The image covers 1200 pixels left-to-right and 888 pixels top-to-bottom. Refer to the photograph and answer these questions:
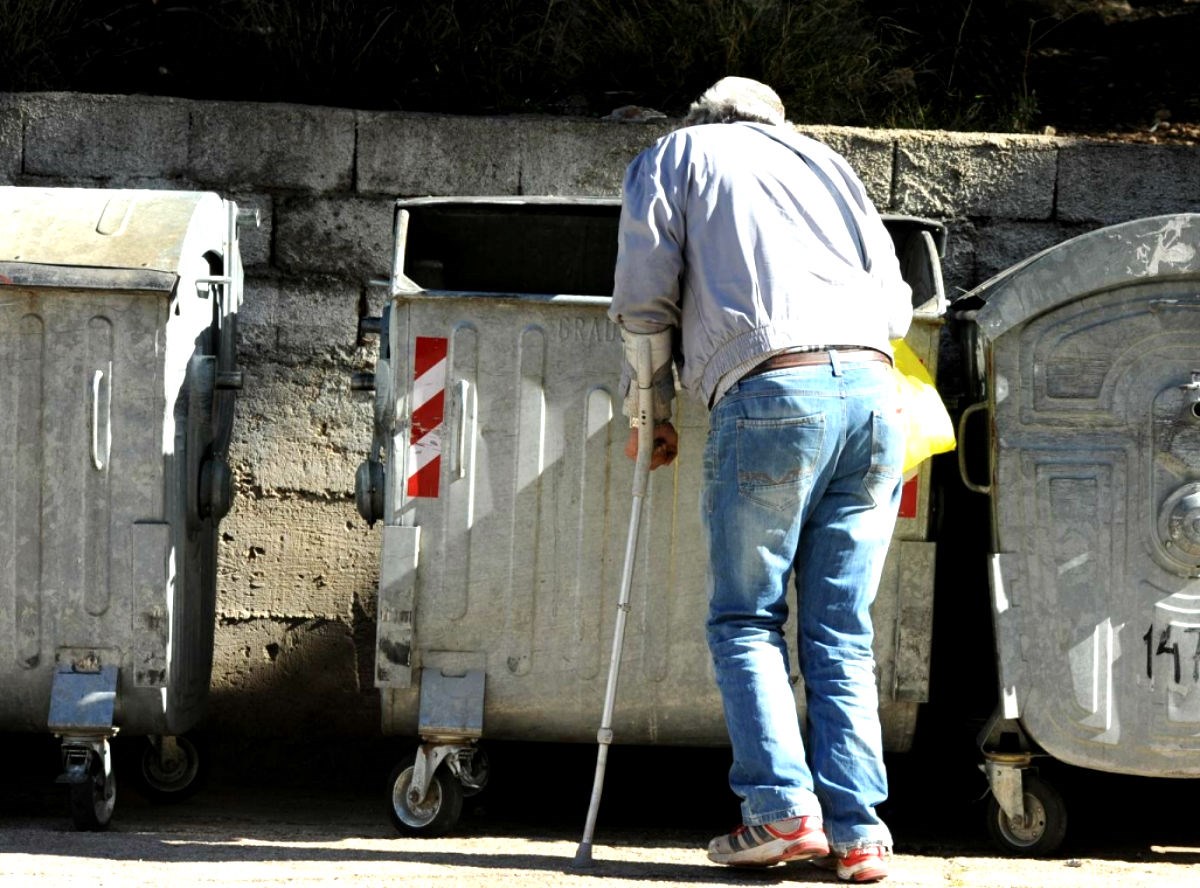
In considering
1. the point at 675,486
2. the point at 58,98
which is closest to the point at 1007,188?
the point at 675,486

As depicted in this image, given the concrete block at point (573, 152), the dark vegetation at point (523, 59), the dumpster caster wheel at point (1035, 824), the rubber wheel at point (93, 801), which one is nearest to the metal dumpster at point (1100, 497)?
the dumpster caster wheel at point (1035, 824)

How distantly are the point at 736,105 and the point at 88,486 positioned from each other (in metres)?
1.84

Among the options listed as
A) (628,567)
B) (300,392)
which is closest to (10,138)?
(300,392)

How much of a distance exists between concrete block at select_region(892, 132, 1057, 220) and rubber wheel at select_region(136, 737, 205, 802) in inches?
108

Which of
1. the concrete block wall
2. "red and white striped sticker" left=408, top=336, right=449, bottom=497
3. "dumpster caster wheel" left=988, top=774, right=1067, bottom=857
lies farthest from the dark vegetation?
"dumpster caster wheel" left=988, top=774, right=1067, bottom=857

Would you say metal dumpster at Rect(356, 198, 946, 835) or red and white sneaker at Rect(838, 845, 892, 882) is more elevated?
metal dumpster at Rect(356, 198, 946, 835)

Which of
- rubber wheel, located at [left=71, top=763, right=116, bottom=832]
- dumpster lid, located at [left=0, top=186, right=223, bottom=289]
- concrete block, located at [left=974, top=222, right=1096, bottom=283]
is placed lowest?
rubber wheel, located at [left=71, top=763, right=116, bottom=832]

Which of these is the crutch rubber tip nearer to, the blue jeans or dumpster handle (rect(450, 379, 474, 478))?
the blue jeans

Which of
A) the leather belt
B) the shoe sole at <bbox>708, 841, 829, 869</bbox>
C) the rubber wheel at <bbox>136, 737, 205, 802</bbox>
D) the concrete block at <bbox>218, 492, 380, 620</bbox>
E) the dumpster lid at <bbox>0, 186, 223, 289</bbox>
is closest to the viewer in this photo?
the shoe sole at <bbox>708, 841, 829, 869</bbox>

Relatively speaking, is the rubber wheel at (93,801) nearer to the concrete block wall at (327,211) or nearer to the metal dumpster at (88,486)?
the metal dumpster at (88,486)

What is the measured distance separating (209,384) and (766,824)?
1952mm

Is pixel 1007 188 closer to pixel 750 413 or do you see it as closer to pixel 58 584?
pixel 750 413

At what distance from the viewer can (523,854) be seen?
402 centimetres

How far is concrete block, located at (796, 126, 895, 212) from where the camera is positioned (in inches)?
212
